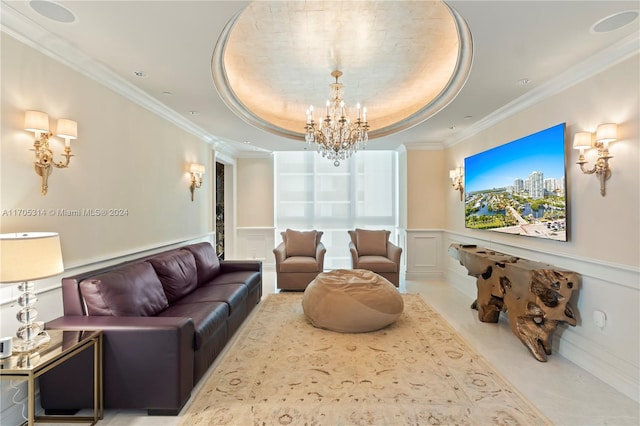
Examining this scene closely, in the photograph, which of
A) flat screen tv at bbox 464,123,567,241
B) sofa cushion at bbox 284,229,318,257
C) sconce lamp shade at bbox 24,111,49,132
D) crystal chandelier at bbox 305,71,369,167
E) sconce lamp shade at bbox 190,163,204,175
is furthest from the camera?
sofa cushion at bbox 284,229,318,257

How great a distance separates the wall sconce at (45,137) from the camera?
2.05 metres

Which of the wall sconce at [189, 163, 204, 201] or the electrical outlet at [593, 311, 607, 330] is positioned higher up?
the wall sconce at [189, 163, 204, 201]

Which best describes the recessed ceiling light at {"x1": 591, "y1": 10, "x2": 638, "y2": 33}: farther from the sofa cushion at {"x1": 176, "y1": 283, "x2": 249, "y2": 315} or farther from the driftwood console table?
the sofa cushion at {"x1": 176, "y1": 283, "x2": 249, "y2": 315}

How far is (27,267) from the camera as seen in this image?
65.4 inches

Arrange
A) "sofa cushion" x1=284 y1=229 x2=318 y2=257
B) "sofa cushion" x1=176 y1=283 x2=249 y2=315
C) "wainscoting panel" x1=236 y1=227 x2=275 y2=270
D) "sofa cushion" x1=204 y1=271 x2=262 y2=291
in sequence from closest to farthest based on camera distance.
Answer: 1. "sofa cushion" x1=176 y1=283 x2=249 y2=315
2. "sofa cushion" x1=204 y1=271 x2=262 y2=291
3. "sofa cushion" x1=284 y1=229 x2=318 y2=257
4. "wainscoting panel" x1=236 y1=227 x2=275 y2=270

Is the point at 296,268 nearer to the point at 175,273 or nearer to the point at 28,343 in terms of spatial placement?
the point at 175,273

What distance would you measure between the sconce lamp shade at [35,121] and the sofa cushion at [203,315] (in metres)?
1.67

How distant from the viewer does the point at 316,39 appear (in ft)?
9.34

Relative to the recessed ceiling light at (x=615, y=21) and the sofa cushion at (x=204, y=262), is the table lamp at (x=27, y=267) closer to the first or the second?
the sofa cushion at (x=204, y=262)

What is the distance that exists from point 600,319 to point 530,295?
487 mm

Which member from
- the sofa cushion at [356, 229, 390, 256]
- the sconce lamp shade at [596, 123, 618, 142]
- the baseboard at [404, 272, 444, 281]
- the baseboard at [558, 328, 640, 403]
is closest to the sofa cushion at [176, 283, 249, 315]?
the sofa cushion at [356, 229, 390, 256]

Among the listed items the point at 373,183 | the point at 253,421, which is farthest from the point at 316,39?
the point at 373,183

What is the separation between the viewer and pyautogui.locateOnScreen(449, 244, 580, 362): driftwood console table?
8.70 ft

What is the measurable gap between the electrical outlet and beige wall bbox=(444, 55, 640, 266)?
449mm
